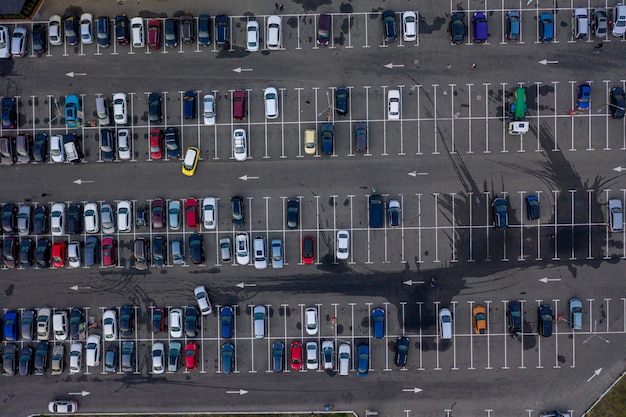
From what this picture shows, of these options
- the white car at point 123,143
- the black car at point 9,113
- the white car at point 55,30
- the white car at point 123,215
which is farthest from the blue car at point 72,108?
the white car at point 123,215

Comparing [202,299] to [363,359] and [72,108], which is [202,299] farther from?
[72,108]

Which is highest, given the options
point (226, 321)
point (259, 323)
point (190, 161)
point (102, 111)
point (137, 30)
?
point (137, 30)

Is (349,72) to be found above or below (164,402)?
above

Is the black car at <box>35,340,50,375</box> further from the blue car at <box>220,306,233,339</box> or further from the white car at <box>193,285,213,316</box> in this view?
the blue car at <box>220,306,233,339</box>

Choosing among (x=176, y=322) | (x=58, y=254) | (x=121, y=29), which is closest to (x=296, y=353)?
(x=176, y=322)

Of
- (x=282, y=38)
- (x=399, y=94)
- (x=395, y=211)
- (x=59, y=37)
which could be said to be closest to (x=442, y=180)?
(x=395, y=211)

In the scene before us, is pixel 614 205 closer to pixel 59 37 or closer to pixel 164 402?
pixel 164 402

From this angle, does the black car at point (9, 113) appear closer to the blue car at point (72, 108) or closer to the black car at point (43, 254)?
the blue car at point (72, 108)
